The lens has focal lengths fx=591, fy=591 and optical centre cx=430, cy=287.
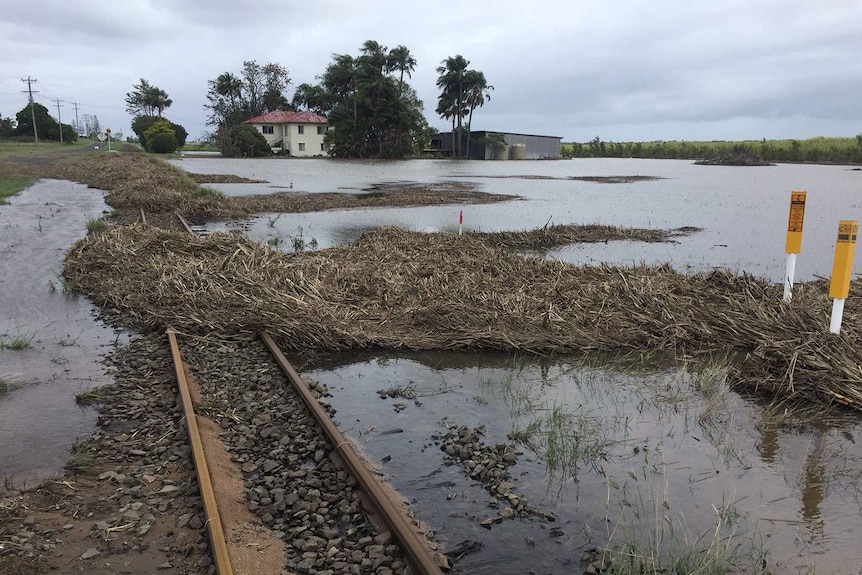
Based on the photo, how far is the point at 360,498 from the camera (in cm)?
388

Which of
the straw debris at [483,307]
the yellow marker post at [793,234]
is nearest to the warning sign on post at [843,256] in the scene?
the straw debris at [483,307]

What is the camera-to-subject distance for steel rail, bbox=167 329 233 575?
122 inches

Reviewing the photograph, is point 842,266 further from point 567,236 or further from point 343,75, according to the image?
point 343,75

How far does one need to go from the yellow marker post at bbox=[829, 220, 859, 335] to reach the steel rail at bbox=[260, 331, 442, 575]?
5.21 meters

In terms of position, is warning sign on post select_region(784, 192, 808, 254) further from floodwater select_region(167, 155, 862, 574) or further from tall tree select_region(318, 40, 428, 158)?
tall tree select_region(318, 40, 428, 158)

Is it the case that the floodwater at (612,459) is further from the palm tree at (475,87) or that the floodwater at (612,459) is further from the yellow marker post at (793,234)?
the palm tree at (475,87)

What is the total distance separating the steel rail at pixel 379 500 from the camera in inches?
125

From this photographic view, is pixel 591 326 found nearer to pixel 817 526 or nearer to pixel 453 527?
pixel 817 526

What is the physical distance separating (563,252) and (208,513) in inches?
481

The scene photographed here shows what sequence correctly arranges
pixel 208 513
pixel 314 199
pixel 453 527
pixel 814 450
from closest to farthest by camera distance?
pixel 208 513 → pixel 453 527 → pixel 814 450 → pixel 314 199

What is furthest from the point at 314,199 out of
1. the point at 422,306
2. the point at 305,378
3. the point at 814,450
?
the point at 814,450

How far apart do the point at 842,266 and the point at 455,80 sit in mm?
92109

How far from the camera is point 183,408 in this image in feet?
16.5

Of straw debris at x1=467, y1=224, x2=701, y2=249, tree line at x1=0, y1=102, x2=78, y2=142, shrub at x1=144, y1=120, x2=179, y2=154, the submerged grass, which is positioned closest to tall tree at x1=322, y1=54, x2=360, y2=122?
shrub at x1=144, y1=120, x2=179, y2=154
